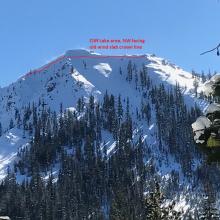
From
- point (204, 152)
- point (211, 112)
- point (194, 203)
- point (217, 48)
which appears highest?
point (217, 48)

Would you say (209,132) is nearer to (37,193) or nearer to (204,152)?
(204,152)

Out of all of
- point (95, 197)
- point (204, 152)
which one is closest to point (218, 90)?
point (204, 152)

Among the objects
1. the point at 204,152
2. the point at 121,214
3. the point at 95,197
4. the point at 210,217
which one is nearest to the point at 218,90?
the point at 204,152

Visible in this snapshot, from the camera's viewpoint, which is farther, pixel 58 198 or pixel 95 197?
pixel 95 197

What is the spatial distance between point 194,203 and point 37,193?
6259 centimetres

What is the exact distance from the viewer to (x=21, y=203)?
5925 inches

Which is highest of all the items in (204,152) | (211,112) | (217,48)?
(217,48)

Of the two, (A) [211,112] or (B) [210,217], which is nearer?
(A) [211,112]

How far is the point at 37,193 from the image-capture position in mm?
169250

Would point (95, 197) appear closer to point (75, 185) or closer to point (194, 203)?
point (75, 185)

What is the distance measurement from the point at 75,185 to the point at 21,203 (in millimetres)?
44134

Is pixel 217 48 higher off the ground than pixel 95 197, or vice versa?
pixel 217 48

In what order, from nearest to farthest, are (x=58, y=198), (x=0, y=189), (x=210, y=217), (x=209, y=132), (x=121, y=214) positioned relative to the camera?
(x=209, y=132) < (x=210, y=217) < (x=121, y=214) < (x=58, y=198) < (x=0, y=189)

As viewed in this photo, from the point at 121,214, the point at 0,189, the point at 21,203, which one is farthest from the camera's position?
the point at 0,189
